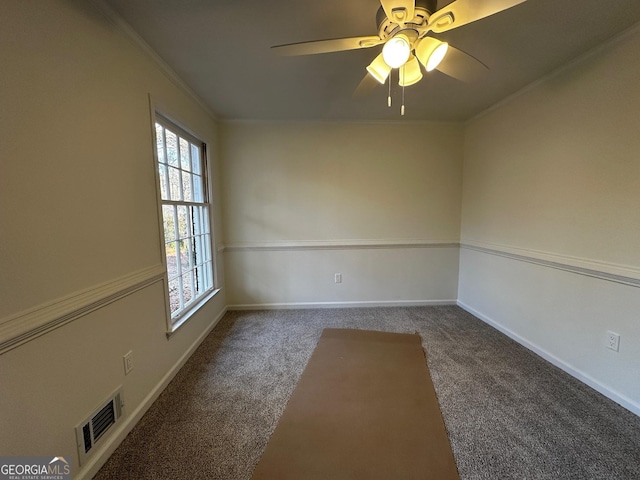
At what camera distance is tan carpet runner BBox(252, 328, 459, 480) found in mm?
1268

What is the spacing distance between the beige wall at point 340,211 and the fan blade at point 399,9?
2056mm

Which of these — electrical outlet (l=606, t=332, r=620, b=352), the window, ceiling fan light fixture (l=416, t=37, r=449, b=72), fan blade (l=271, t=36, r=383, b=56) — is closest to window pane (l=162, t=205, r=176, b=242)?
the window

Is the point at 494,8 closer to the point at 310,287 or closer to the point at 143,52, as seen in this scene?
the point at 143,52

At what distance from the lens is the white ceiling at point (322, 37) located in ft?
4.68

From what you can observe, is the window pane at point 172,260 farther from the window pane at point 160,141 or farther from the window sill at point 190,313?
the window pane at point 160,141

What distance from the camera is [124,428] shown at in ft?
4.86

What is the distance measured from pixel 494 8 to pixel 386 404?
212cm

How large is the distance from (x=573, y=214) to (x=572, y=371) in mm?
1193

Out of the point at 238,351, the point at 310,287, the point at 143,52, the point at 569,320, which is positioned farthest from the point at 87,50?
the point at 569,320

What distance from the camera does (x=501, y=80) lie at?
7.31ft

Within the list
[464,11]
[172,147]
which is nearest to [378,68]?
[464,11]

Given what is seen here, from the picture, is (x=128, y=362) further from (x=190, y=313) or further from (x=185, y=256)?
(x=185, y=256)

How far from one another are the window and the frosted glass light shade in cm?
176

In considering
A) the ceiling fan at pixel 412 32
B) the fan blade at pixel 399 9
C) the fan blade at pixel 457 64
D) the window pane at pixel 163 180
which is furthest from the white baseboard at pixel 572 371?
the window pane at pixel 163 180
